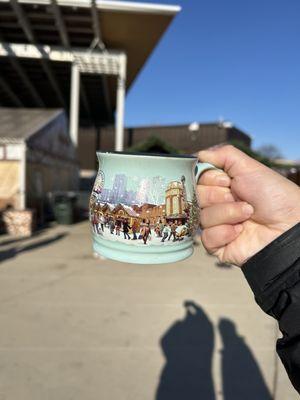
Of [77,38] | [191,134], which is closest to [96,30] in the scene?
[77,38]

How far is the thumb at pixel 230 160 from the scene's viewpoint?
56.1 inches

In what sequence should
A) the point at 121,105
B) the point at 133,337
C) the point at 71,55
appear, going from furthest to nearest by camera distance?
the point at 71,55 → the point at 121,105 → the point at 133,337

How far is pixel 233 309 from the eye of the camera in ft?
16.5

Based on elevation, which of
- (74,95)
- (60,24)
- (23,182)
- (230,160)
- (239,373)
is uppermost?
(60,24)

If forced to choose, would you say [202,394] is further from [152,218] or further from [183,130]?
[183,130]

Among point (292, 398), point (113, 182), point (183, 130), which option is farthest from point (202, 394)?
point (183, 130)

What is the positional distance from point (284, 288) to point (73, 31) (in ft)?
57.9

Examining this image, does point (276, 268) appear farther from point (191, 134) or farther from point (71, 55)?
point (191, 134)

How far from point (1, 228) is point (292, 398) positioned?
888 centimetres

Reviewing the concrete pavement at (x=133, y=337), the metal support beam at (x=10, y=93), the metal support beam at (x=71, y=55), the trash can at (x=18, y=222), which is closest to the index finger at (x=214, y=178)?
the concrete pavement at (x=133, y=337)

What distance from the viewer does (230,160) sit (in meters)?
1.45

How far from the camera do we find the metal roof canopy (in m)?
15.1

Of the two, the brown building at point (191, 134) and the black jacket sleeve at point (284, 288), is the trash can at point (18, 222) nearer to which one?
the brown building at point (191, 134)

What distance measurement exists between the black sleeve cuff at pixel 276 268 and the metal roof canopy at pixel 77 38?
50.2 feet
